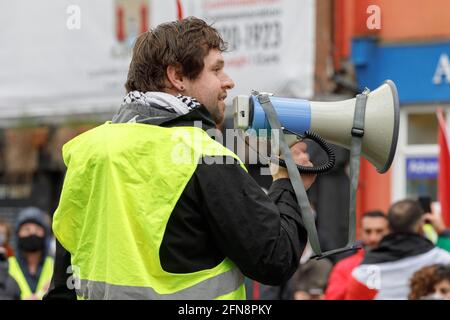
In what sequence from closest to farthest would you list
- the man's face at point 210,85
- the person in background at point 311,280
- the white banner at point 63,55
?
the man's face at point 210,85 < the person in background at point 311,280 < the white banner at point 63,55

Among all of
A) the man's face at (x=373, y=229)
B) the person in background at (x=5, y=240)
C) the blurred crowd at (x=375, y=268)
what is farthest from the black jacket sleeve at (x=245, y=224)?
the person in background at (x=5, y=240)

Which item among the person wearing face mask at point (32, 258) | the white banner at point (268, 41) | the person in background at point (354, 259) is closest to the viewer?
the person in background at point (354, 259)

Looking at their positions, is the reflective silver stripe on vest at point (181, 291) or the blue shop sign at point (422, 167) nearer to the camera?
the reflective silver stripe on vest at point (181, 291)

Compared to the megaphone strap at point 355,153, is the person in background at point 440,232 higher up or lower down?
lower down

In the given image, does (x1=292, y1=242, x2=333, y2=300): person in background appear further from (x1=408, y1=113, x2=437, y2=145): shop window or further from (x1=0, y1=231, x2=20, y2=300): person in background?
(x1=408, y1=113, x2=437, y2=145): shop window

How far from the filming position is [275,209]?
3.04 meters

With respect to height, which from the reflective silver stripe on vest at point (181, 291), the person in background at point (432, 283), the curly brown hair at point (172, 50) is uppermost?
the curly brown hair at point (172, 50)

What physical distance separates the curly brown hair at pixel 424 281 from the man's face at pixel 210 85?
3396 millimetres

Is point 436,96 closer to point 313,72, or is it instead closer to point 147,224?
point 313,72

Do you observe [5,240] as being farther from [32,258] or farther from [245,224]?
[245,224]

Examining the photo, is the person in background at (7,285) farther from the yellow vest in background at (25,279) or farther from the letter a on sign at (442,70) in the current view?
the letter a on sign at (442,70)

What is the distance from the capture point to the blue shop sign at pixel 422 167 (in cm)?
1347

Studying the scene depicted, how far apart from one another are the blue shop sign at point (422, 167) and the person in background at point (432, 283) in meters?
7.12
